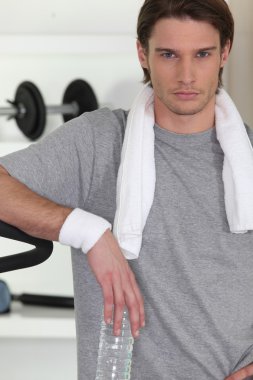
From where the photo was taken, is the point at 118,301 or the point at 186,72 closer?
the point at 118,301

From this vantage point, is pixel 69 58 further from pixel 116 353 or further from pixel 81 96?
pixel 116 353

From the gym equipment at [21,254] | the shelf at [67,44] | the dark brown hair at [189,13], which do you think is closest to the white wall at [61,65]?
the shelf at [67,44]

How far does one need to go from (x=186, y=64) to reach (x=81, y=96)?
0.92 meters

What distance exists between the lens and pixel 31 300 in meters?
2.47

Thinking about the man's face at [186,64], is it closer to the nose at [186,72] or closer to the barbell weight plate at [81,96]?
the nose at [186,72]

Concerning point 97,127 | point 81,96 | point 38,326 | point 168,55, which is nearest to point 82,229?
point 97,127

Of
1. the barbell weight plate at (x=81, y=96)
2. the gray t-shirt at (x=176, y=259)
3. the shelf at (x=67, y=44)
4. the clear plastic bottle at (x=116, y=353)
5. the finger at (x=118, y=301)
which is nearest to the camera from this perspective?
the finger at (x=118, y=301)

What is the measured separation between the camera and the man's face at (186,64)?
1.57 metres

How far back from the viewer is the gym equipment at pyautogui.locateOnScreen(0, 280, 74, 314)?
2.38 m

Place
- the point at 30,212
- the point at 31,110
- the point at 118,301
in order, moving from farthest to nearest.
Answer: the point at 31,110 < the point at 30,212 < the point at 118,301

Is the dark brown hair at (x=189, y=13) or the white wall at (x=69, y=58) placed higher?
the dark brown hair at (x=189, y=13)

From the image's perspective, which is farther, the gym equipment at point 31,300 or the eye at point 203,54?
the gym equipment at point 31,300

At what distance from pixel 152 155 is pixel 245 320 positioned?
1.20 ft

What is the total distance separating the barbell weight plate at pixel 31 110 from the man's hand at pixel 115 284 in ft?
3.61
